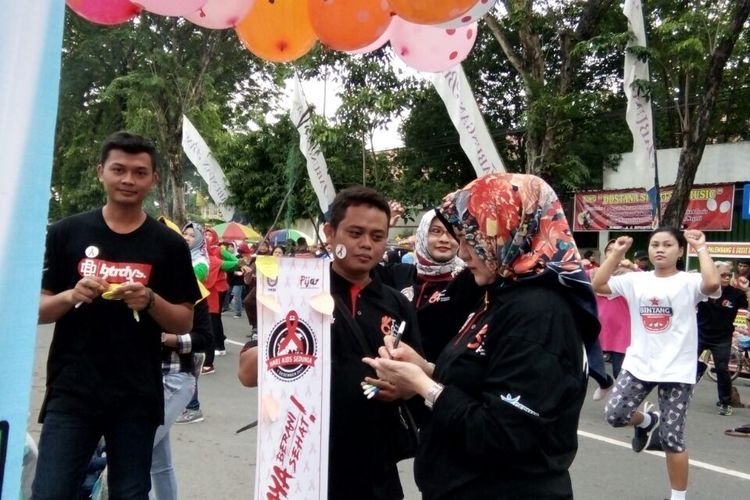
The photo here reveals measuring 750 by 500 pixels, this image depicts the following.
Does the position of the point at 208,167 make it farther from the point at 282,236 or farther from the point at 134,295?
the point at 134,295

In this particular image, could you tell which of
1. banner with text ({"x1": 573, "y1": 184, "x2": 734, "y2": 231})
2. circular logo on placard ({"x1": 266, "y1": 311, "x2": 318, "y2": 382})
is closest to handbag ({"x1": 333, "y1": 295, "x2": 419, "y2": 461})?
circular logo on placard ({"x1": 266, "y1": 311, "x2": 318, "y2": 382})

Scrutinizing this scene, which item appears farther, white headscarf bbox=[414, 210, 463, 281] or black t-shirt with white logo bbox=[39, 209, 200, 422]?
white headscarf bbox=[414, 210, 463, 281]

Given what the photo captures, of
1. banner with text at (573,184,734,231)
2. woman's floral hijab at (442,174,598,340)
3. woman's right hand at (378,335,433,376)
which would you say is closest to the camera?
woman's floral hijab at (442,174,598,340)

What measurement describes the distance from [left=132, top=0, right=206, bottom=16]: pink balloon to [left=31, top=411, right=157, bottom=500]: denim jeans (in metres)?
1.81

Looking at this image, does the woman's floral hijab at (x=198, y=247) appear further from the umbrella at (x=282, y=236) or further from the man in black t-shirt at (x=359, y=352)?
the man in black t-shirt at (x=359, y=352)

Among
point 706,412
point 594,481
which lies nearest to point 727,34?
point 706,412

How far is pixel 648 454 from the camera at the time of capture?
5445mm

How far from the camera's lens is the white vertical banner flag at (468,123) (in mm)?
8328

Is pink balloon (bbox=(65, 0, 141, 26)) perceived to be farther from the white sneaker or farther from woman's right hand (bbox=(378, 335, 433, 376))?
the white sneaker

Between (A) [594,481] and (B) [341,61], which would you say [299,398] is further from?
(B) [341,61]

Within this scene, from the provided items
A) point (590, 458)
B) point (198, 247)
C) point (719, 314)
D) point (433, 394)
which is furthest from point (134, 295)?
point (719, 314)

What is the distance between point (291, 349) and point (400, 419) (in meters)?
0.47

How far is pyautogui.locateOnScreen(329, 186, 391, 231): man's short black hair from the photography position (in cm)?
244

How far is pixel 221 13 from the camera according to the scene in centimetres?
337
